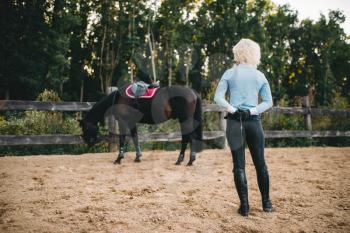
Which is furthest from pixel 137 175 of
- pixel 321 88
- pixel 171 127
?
pixel 321 88

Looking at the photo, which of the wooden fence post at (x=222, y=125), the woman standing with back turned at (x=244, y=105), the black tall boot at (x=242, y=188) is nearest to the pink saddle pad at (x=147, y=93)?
the wooden fence post at (x=222, y=125)

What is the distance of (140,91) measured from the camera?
261 inches

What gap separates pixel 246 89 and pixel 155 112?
151 inches

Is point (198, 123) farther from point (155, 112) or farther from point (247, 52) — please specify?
point (247, 52)

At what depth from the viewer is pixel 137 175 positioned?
5.07 m

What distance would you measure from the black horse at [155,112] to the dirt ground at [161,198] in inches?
33.2

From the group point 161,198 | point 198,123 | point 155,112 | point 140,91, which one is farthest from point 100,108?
point 161,198

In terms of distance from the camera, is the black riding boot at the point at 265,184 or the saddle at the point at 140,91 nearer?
the black riding boot at the point at 265,184

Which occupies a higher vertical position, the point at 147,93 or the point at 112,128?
the point at 147,93

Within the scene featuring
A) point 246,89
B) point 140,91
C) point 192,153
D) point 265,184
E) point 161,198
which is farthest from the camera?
point 140,91

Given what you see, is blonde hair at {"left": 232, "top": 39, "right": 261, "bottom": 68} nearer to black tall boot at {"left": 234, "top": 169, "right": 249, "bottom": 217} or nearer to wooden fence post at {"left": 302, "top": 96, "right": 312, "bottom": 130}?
black tall boot at {"left": 234, "top": 169, "right": 249, "bottom": 217}

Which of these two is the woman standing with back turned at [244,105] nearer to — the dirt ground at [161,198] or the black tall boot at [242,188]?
the black tall boot at [242,188]

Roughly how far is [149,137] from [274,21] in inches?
1083

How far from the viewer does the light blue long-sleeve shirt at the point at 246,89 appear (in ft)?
9.99
